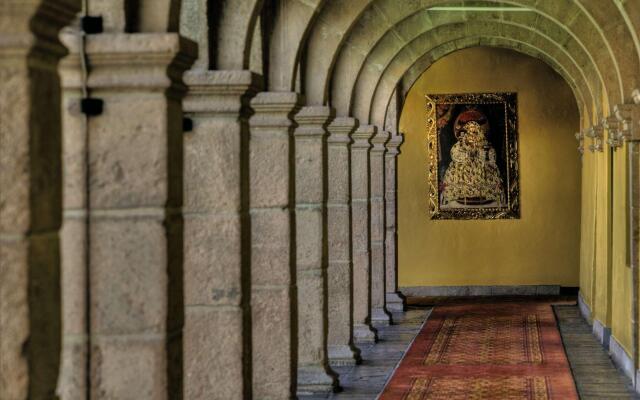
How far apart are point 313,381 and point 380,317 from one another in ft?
18.5

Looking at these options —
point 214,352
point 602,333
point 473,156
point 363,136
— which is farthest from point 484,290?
point 214,352

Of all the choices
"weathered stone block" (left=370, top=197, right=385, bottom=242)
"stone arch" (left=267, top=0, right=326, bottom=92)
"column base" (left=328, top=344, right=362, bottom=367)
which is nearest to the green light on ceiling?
"weathered stone block" (left=370, top=197, right=385, bottom=242)

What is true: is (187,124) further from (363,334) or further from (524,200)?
(524,200)

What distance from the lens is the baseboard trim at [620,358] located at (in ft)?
37.5

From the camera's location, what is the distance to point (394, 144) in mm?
17781

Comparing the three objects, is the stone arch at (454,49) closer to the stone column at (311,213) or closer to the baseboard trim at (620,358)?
the baseboard trim at (620,358)

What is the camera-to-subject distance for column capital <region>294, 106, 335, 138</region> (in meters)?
10.5

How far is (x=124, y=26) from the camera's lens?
5527mm

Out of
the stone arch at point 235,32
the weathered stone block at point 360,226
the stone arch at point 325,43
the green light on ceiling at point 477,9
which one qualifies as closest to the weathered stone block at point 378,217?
→ the weathered stone block at point 360,226

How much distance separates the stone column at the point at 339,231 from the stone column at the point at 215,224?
5.11m

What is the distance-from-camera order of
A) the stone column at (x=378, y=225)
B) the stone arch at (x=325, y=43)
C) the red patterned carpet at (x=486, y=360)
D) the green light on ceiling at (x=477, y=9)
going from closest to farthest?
the red patterned carpet at (x=486, y=360)
the stone arch at (x=325, y=43)
the green light on ceiling at (x=477, y=9)
the stone column at (x=378, y=225)

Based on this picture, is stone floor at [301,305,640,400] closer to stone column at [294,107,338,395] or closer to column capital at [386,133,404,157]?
stone column at [294,107,338,395]

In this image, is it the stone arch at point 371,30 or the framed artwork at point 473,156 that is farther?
the framed artwork at point 473,156

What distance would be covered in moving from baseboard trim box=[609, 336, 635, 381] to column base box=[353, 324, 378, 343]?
267 cm
